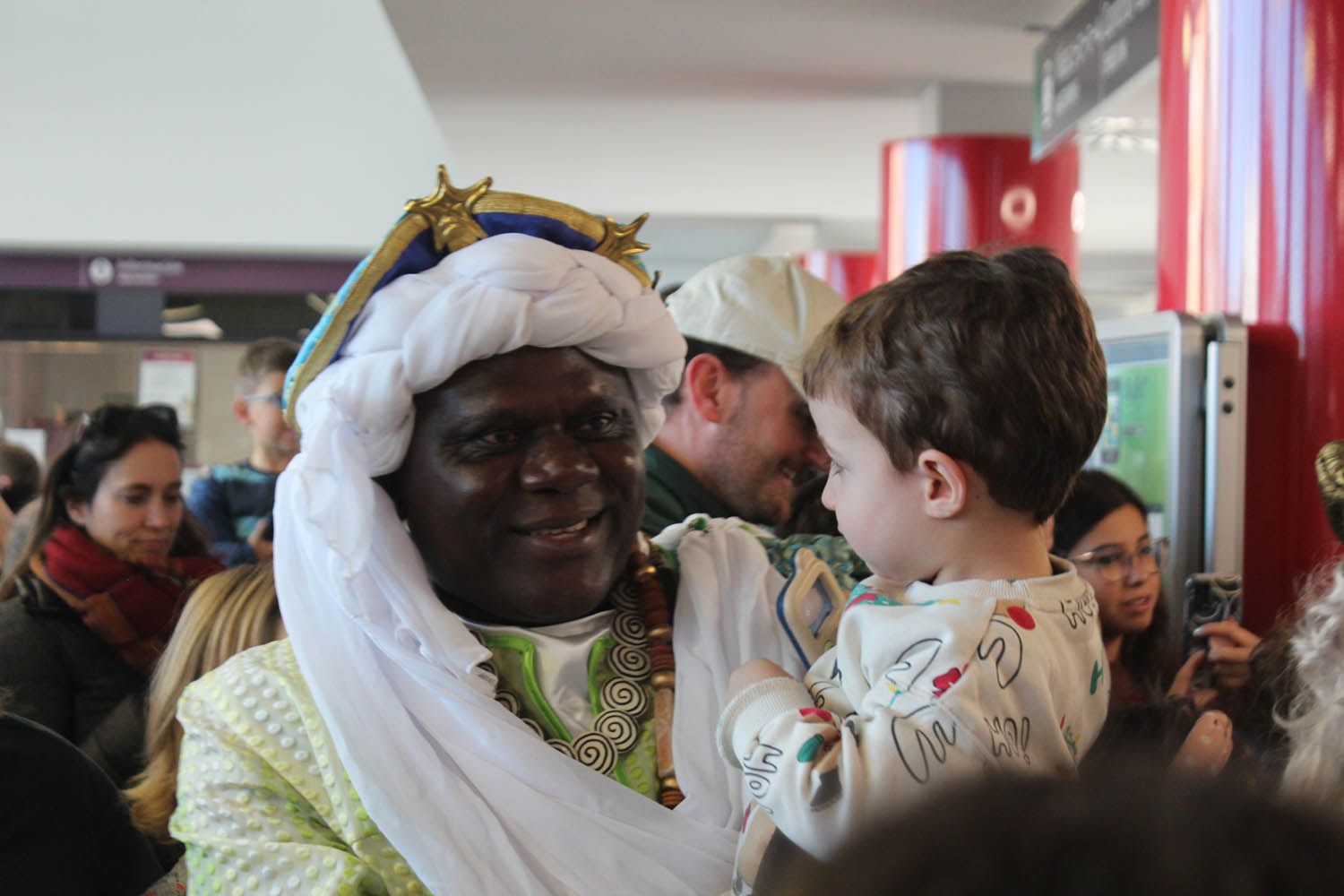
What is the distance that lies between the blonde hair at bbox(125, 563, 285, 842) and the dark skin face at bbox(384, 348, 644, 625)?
3.12ft

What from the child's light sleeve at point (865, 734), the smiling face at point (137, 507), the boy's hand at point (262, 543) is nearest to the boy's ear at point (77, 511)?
the smiling face at point (137, 507)

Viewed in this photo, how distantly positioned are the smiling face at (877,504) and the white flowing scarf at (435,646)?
0.35m

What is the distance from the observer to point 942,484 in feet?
4.94

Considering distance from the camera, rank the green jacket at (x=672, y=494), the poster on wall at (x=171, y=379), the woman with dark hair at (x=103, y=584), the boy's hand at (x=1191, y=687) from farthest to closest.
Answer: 1. the poster on wall at (x=171, y=379)
2. the woman with dark hair at (x=103, y=584)
3. the green jacket at (x=672, y=494)
4. the boy's hand at (x=1191, y=687)

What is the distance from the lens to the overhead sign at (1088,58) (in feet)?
13.1

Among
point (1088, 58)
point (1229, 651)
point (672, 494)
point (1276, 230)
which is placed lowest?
point (1229, 651)

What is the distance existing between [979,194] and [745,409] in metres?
4.17

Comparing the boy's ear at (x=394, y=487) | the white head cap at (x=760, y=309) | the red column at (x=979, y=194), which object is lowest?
the boy's ear at (x=394, y=487)

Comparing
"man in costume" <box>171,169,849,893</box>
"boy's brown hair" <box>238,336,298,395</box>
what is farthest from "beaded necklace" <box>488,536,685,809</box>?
"boy's brown hair" <box>238,336,298,395</box>

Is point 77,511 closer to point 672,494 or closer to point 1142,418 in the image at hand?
point 672,494

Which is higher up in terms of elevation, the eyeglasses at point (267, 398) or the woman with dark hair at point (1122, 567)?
the eyeglasses at point (267, 398)

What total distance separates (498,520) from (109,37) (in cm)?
1023

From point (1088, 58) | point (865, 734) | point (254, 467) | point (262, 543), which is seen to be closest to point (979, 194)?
point (1088, 58)

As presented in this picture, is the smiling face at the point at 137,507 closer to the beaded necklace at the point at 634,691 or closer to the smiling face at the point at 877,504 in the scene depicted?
the beaded necklace at the point at 634,691
